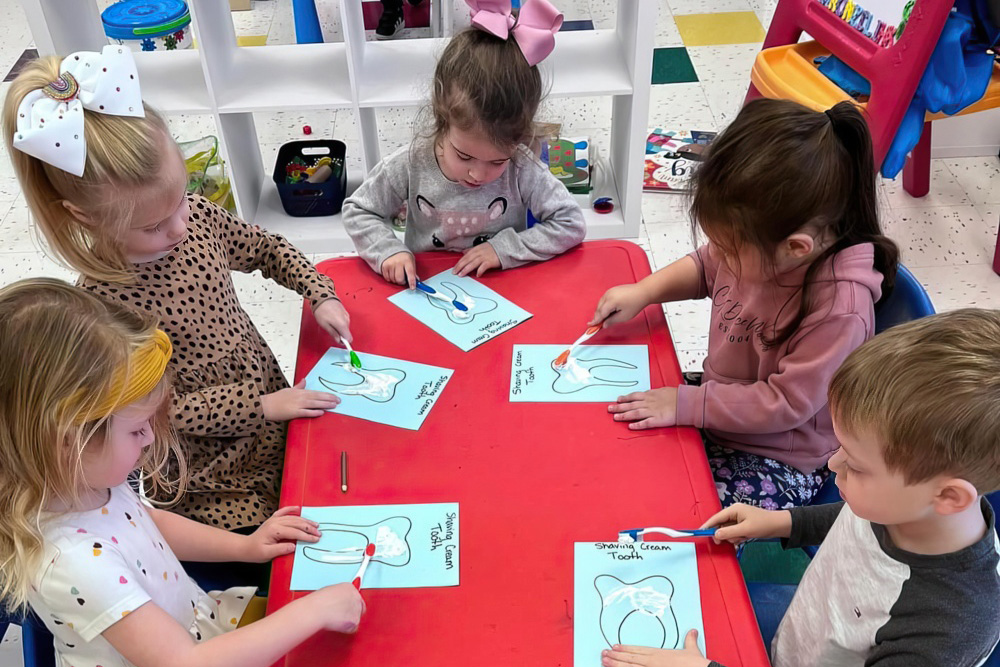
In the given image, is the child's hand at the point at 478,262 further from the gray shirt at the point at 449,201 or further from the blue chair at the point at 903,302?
the blue chair at the point at 903,302

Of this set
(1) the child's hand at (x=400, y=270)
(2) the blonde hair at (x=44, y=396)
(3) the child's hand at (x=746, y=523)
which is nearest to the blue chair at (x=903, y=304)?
(3) the child's hand at (x=746, y=523)

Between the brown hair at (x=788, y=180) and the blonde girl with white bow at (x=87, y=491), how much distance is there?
0.64 metres

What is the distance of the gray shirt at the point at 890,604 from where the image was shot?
0.76 meters

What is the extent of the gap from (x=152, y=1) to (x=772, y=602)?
308 centimetres

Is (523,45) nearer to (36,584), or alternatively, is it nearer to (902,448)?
(902,448)

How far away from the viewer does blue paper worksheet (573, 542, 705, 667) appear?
0.84 m

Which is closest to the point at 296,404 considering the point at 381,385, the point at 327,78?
the point at 381,385

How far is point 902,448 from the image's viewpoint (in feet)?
2.43

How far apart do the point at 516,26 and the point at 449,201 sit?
32 cm

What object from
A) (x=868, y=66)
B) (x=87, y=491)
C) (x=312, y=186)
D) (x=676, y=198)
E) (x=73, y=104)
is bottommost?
(x=676, y=198)

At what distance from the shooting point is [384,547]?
3.09 ft

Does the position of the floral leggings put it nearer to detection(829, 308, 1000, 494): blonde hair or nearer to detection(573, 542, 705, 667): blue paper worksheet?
detection(573, 542, 705, 667): blue paper worksheet

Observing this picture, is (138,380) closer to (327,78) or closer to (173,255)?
(173,255)

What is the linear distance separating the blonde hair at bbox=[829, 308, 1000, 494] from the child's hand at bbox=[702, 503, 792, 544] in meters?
0.20
